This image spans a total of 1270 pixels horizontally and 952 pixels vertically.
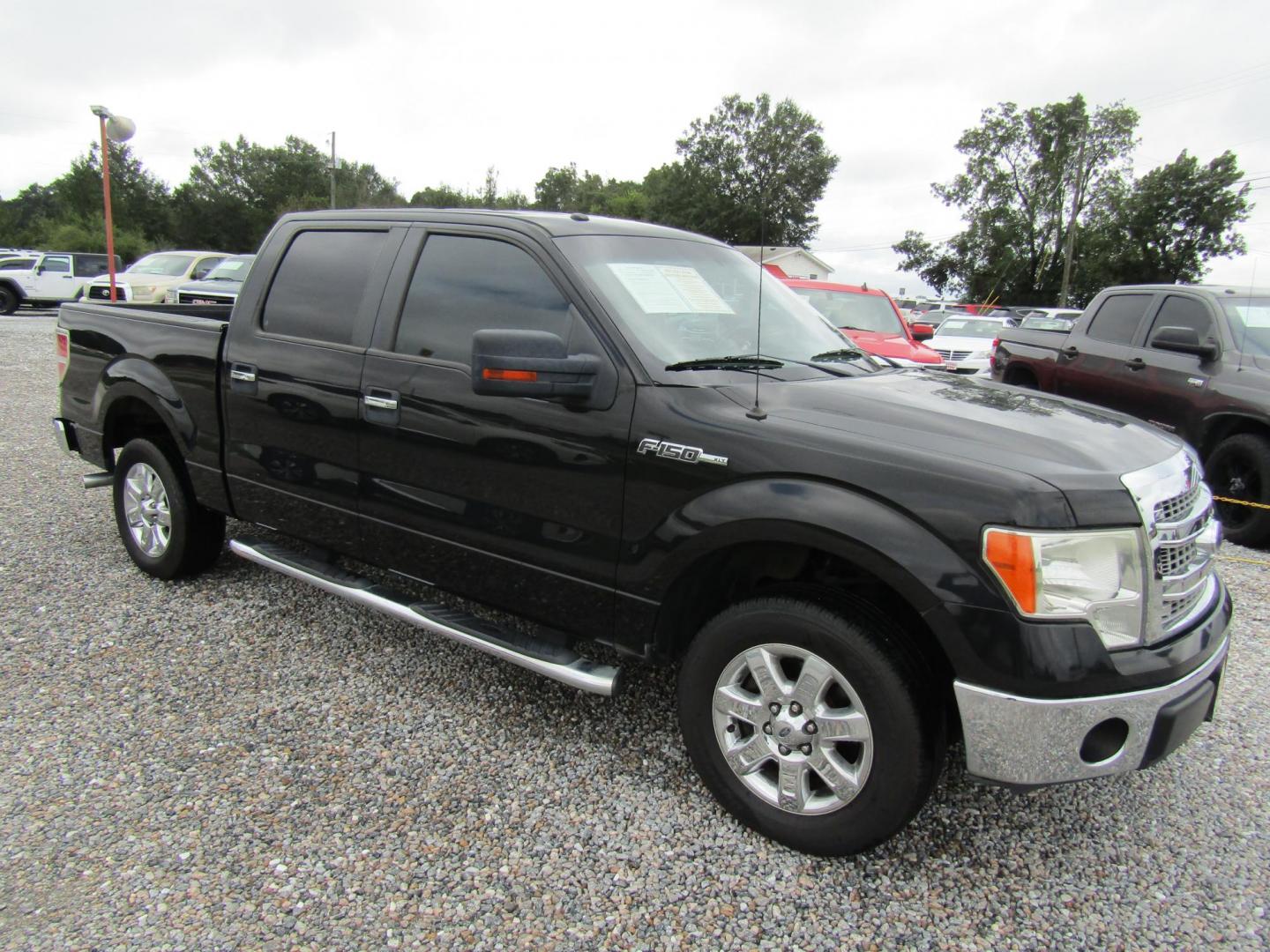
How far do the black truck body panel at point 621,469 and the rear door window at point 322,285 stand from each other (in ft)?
0.16

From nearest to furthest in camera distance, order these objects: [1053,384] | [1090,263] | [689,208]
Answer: [1053,384]
[1090,263]
[689,208]

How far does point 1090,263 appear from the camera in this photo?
43.3 m

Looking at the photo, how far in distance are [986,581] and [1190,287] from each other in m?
6.12

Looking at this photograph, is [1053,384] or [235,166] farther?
[235,166]

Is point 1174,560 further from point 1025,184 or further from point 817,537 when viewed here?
point 1025,184

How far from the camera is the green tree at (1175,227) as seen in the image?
120 ft

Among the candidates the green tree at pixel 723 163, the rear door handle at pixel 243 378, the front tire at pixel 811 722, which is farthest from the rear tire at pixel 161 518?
the green tree at pixel 723 163

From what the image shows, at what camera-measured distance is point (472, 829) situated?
2.50m

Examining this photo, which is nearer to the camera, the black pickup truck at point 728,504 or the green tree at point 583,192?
the black pickup truck at point 728,504

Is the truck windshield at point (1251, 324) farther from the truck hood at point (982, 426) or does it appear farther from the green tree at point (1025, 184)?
the green tree at point (1025, 184)

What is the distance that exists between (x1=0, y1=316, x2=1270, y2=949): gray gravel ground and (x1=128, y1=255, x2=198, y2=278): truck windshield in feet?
49.7

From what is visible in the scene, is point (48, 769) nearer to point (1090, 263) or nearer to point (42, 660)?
point (42, 660)

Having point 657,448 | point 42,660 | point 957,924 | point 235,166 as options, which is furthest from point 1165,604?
point 235,166

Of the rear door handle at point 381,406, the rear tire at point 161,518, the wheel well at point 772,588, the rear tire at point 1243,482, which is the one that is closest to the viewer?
the wheel well at point 772,588
